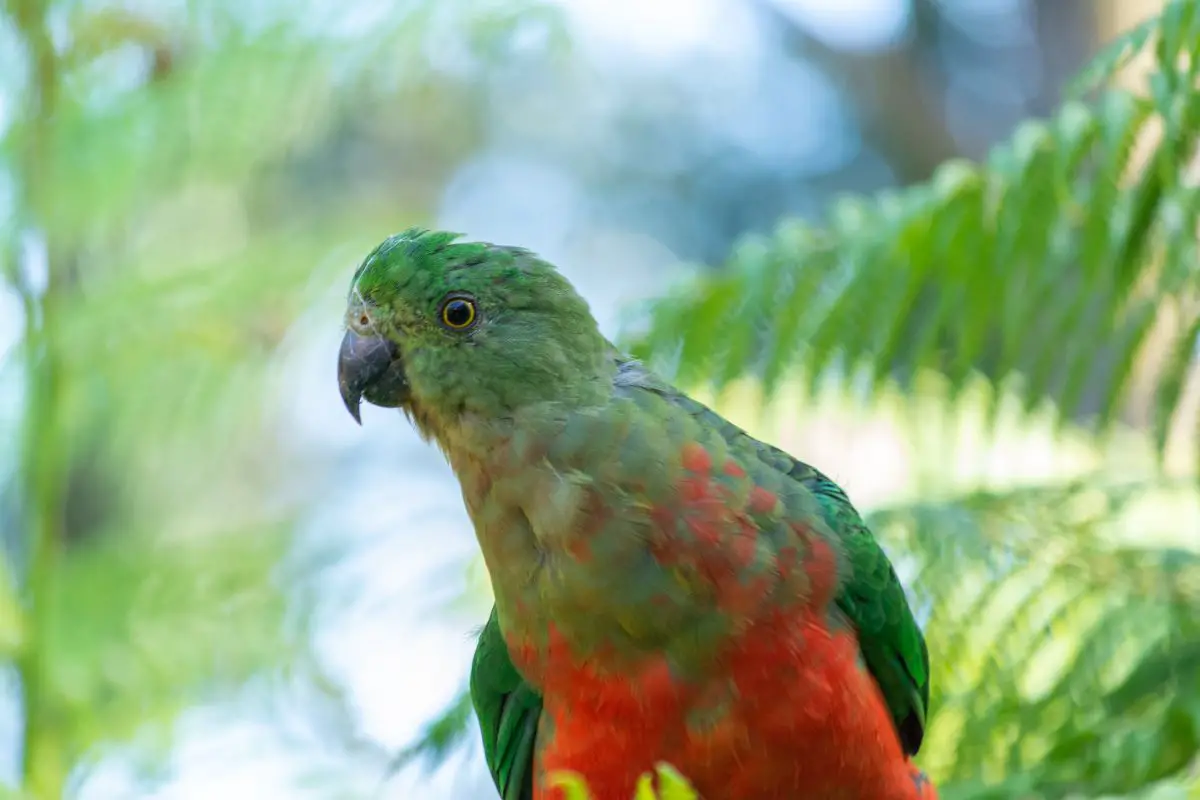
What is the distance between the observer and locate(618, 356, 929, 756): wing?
6.48 ft

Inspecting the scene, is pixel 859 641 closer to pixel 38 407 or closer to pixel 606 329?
pixel 606 329

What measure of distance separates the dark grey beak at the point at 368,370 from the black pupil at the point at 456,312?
0.31ft

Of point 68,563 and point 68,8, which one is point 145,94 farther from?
point 68,563

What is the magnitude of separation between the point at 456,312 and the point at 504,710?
2.13ft

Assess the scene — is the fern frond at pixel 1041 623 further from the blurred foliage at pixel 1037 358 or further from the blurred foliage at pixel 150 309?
the blurred foliage at pixel 150 309

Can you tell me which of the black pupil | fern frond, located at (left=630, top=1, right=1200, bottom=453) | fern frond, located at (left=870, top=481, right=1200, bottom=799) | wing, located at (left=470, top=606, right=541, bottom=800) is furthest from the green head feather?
fern frond, located at (left=870, top=481, right=1200, bottom=799)

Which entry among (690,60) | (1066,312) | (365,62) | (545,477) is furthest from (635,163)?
(545,477)

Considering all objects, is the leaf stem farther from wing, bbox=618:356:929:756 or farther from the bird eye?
wing, bbox=618:356:929:756

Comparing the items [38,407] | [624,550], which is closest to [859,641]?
[624,550]

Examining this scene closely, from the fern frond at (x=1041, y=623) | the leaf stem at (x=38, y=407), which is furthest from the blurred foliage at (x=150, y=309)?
the fern frond at (x=1041, y=623)

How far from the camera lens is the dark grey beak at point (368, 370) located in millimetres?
1927

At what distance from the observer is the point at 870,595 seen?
198cm

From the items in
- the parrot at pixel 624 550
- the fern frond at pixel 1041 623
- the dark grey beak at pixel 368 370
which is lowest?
the fern frond at pixel 1041 623

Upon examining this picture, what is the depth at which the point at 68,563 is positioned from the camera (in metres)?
3.31
